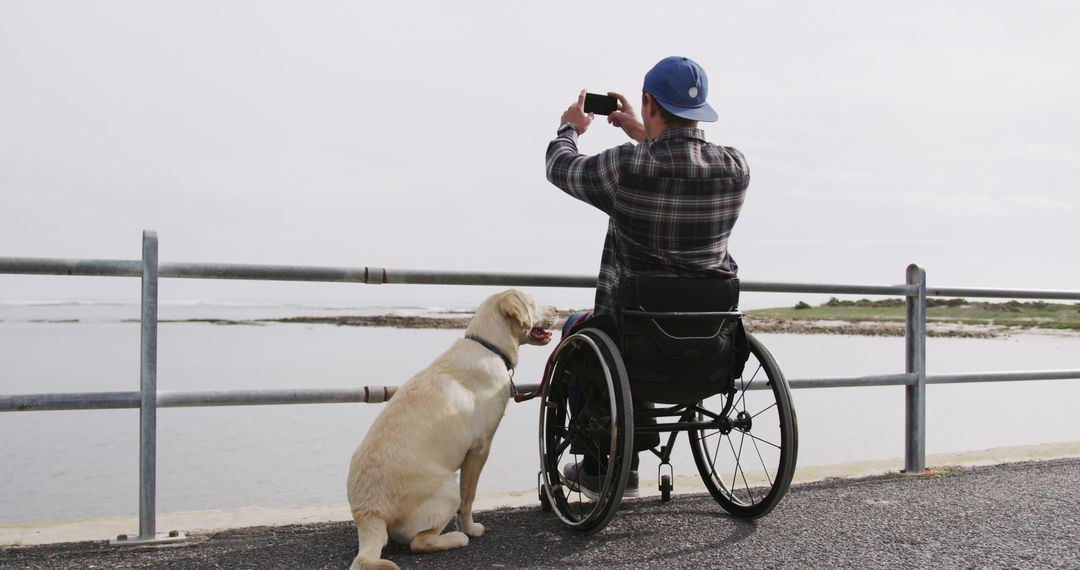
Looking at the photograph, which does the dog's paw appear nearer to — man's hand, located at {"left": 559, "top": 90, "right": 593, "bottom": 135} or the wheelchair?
the wheelchair

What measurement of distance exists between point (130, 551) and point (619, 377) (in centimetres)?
188

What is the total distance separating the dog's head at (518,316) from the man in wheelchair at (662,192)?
20 centimetres

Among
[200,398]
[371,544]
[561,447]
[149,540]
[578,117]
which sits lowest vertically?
[149,540]

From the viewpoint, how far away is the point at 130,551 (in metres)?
2.88

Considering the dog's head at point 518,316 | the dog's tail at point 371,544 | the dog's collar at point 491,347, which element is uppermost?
the dog's head at point 518,316

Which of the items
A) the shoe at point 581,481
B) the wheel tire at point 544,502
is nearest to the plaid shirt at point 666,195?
the shoe at point 581,481

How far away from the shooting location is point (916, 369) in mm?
4445

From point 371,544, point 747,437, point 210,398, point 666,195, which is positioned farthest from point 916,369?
point 210,398

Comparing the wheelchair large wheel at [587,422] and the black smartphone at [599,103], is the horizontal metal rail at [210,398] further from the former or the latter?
the black smartphone at [599,103]

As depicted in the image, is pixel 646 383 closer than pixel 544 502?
Yes

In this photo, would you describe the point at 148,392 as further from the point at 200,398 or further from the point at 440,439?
the point at 440,439

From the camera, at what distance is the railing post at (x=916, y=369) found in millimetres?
4418

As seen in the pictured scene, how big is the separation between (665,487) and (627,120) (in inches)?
63.3

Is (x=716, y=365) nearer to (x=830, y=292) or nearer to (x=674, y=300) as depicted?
(x=674, y=300)
